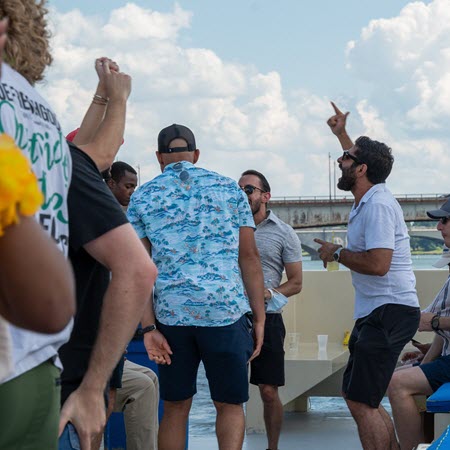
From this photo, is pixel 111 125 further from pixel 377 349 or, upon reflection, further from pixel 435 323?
pixel 435 323

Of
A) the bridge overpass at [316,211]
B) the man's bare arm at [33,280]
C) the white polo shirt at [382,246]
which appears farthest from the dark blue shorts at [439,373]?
the bridge overpass at [316,211]

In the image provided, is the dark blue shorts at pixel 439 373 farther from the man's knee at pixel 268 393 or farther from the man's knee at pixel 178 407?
the man's knee at pixel 268 393

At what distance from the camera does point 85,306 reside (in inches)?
90.2

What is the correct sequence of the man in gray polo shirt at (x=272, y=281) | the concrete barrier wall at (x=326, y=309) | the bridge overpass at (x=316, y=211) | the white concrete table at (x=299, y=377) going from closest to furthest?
the man in gray polo shirt at (x=272, y=281) → the white concrete table at (x=299, y=377) → the concrete barrier wall at (x=326, y=309) → the bridge overpass at (x=316, y=211)

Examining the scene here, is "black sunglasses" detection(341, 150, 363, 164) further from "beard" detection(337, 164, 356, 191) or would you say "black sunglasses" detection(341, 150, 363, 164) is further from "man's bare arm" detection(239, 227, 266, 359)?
"man's bare arm" detection(239, 227, 266, 359)

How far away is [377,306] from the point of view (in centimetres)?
527

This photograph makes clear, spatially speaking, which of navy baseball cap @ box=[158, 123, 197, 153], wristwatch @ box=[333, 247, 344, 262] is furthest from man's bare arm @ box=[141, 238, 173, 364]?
wristwatch @ box=[333, 247, 344, 262]

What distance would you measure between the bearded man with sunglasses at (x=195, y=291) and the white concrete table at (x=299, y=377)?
2874 mm

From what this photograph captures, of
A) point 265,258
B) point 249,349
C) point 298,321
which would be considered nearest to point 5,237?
point 249,349

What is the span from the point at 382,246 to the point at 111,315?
3188mm

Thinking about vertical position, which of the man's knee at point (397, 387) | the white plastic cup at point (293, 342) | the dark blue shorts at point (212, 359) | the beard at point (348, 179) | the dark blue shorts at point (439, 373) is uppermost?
the beard at point (348, 179)

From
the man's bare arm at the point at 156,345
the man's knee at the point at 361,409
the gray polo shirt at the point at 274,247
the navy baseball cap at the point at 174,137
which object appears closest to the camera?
the man's bare arm at the point at 156,345

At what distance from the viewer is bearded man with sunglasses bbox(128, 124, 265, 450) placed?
14.6 ft

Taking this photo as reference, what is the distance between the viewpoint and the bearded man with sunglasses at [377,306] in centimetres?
520
